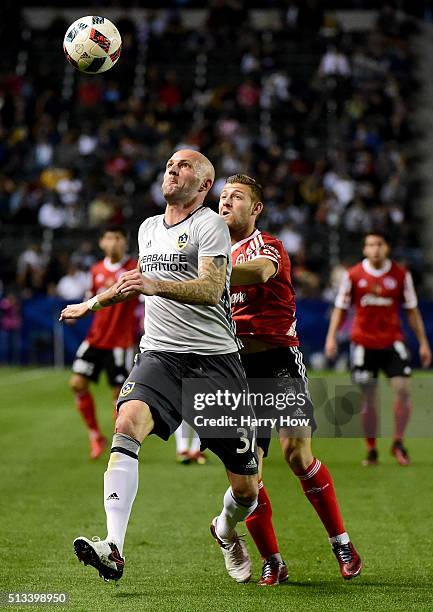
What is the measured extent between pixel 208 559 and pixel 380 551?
1.18 meters

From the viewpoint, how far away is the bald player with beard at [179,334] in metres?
5.78

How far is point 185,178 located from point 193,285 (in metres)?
0.73

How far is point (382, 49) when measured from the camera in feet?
106

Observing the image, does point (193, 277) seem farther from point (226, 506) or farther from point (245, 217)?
point (226, 506)

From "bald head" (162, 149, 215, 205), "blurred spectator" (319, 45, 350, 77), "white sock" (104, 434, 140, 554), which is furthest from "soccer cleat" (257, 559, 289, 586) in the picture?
"blurred spectator" (319, 45, 350, 77)

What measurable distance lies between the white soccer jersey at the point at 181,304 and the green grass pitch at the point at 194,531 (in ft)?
4.53

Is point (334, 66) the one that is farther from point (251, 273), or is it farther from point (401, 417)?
point (251, 273)

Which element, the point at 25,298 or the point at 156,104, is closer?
the point at 25,298

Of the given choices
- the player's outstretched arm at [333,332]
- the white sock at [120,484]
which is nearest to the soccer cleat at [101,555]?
the white sock at [120,484]

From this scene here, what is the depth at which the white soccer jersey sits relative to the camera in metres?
6.09

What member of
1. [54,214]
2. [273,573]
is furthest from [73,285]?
[273,573]

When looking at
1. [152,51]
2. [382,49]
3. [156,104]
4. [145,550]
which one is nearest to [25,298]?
[156,104]

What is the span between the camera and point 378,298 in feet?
39.3

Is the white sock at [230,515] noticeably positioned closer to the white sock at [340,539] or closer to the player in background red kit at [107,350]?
the white sock at [340,539]
